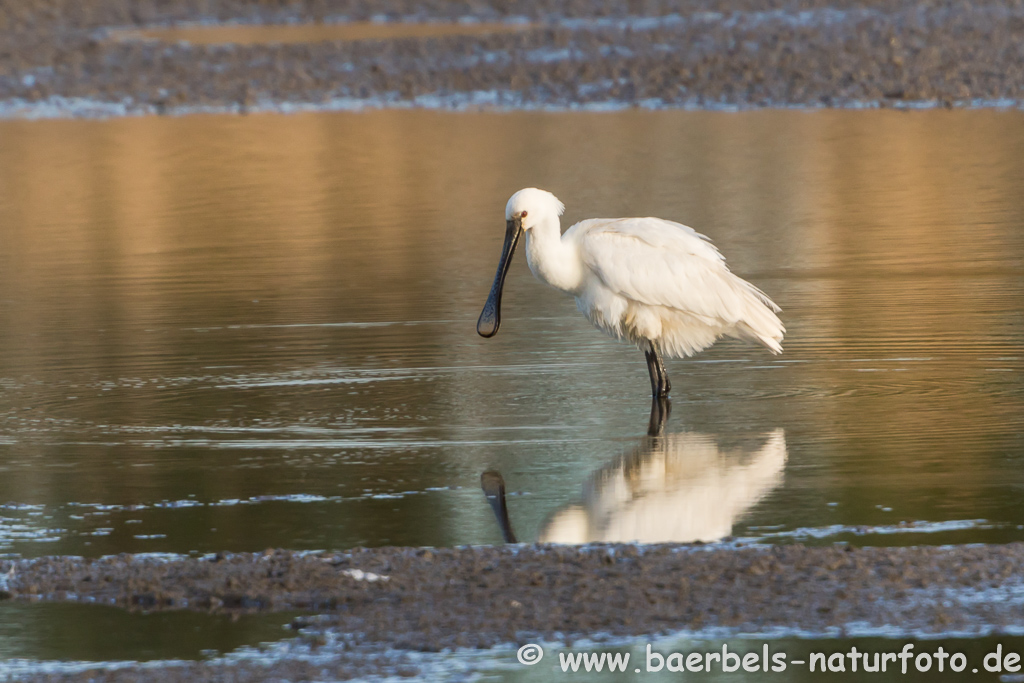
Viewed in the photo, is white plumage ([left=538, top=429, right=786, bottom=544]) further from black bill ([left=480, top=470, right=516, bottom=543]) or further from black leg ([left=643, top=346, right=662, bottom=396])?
black leg ([left=643, top=346, right=662, bottom=396])

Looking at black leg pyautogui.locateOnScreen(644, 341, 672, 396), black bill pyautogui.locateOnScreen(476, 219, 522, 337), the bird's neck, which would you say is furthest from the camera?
black bill pyautogui.locateOnScreen(476, 219, 522, 337)

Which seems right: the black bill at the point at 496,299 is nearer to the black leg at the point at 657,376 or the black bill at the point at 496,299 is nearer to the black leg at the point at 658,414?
the black leg at the point at 657,376

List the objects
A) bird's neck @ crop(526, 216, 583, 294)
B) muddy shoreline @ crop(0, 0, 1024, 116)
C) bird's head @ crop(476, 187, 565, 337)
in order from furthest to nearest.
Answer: muddy shoreline @ crop(0, 0, 1024, 116)
bird's head @ crop(476, 187, 565, 337)
bird's neck @ crop(526, 216, 583, 294)

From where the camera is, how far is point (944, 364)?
992 cm

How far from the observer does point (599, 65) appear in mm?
27703

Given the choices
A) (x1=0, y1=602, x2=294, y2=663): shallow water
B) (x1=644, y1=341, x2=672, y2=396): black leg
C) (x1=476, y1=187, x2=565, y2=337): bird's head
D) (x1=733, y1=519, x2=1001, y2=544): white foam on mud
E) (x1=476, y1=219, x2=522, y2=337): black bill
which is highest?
(x1=476, y1=187, x2=565, y2=337): bird's head

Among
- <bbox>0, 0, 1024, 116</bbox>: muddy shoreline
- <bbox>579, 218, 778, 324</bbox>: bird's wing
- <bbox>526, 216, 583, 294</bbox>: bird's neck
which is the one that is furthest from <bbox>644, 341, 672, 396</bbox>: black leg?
<bbox>0, 0, 1024, 116</bbox>: muddy shoreline

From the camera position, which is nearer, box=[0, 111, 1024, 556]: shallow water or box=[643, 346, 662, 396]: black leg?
box=[0, 111, 1024, 556]: shallow water

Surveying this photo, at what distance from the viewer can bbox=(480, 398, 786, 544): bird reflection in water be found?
687 centimetres

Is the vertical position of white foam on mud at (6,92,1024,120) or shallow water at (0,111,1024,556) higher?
white foam on mud at (6,92,1024,120)

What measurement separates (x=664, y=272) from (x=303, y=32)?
2719 centimetres

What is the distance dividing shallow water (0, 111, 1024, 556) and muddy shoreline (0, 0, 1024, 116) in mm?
4986

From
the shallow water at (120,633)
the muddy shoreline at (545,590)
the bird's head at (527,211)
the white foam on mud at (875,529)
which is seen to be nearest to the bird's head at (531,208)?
the bird's head at (527,211)

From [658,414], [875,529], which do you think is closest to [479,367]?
[658,414]
